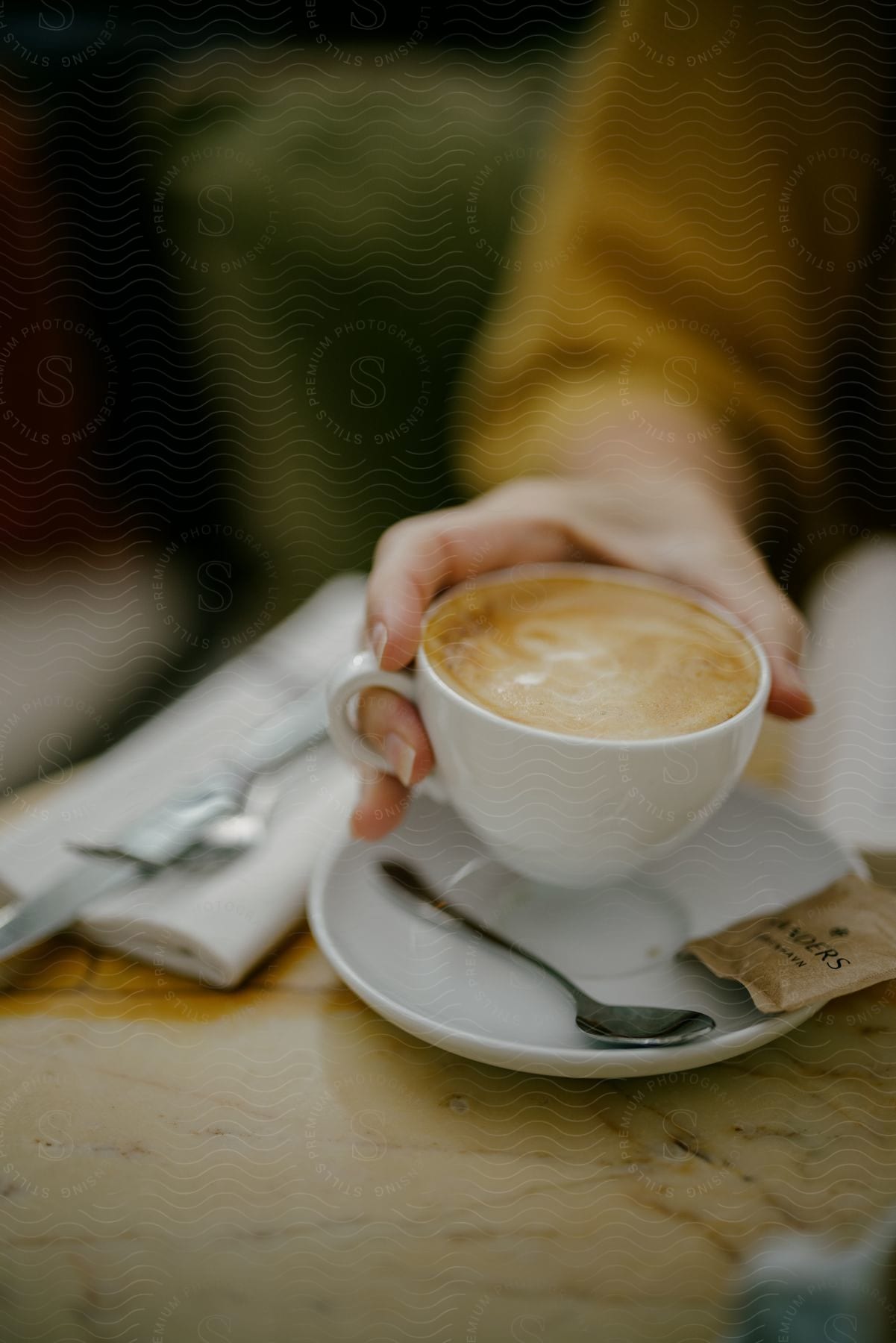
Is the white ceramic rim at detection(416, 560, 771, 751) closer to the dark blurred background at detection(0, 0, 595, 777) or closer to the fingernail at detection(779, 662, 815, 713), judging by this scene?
the fingernail at detection(779, 662, 815, 713)

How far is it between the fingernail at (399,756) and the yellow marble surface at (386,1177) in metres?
0.06

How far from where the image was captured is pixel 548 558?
0.32 m

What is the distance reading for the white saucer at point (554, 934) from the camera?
0.20m

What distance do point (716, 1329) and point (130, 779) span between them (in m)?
0.22

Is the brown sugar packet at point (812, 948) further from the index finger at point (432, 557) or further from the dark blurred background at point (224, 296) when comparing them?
the dark blurred background at point (224, 296)

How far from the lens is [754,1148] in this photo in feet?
0.64

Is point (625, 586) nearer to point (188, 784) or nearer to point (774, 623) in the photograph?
point (774, 623)

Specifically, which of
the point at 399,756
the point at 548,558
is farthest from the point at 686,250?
the point at 399,756

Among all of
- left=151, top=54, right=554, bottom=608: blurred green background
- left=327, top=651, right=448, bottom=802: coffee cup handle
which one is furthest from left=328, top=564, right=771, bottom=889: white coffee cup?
left=151, top=54, right=554, bottom=608: blurred green background

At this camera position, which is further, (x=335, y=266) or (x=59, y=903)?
(x=335, y=266)

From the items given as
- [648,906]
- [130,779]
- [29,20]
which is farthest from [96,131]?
[648,906]

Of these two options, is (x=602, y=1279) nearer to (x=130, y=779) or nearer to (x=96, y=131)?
(x=130, y=779)

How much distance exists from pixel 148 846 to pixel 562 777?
123mm

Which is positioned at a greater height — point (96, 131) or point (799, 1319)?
point (96, 131)
